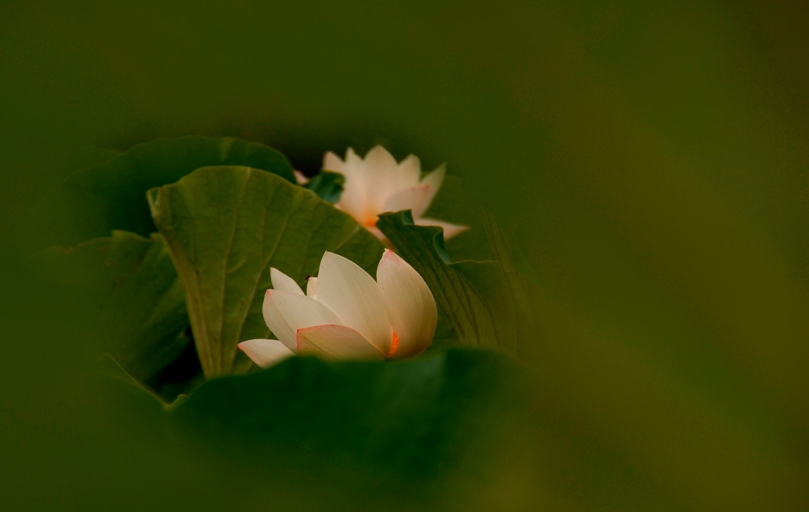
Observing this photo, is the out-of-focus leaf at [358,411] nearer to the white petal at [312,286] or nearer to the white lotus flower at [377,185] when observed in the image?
the white petal at [312,286]

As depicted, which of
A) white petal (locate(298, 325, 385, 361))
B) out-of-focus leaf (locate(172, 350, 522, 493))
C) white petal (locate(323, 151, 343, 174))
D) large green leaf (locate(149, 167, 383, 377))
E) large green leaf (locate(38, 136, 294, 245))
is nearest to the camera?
out-of-focus leaf (locate(172, 350, 522, 493))

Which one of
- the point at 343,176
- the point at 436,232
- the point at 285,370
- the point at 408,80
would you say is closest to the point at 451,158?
the point at 408,80

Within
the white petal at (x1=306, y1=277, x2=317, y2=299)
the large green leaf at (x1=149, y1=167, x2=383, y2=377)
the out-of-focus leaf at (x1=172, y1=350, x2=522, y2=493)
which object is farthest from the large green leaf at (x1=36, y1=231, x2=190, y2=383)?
the out-of-focus leaf at (x1=172, y1=350, x2=522, y2=493)

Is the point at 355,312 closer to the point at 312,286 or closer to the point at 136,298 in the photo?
the point at 312,286

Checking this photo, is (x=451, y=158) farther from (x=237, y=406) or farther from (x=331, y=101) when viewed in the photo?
(x=237, y=406)

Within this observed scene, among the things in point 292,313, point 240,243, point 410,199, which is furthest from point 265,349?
point 410,199

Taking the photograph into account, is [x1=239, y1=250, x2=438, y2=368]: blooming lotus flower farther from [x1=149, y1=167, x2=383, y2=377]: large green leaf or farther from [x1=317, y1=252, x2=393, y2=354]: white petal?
[x1=149, y1=167, x2=383, y2=377]: large green leaf

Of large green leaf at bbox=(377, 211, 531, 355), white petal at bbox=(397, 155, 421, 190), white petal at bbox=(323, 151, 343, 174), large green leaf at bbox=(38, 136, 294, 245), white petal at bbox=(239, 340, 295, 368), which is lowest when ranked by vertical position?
large green leaf at bbox=(377, 211, 531, 355)
